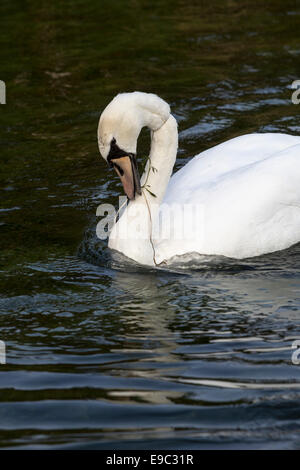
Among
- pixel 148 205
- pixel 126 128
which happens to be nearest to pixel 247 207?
pixel 148 205

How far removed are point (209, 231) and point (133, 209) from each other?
635 mm

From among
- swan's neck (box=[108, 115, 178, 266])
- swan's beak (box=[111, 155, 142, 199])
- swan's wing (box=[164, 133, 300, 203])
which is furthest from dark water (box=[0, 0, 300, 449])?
swan's wing (box=[164, 133, 300, 203])

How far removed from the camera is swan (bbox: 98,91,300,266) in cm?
715

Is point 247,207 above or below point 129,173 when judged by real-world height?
below

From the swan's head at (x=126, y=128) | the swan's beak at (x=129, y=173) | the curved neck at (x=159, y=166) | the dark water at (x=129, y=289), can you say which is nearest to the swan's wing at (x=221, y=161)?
the curved neck at (x=159, y=166)

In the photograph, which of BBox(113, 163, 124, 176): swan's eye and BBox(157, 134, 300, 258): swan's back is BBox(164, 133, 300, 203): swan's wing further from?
BBox(113, 163, 124, 176): swan's eye

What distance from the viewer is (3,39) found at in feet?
47.7

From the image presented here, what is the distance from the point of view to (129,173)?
23.0ft

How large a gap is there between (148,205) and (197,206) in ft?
1.28

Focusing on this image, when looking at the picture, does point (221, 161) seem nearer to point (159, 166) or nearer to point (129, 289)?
point (159, 166)

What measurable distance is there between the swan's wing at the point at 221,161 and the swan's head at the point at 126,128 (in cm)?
66

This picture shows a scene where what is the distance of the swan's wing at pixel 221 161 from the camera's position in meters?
7.72

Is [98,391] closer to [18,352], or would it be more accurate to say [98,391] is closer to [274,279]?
[18,352]
